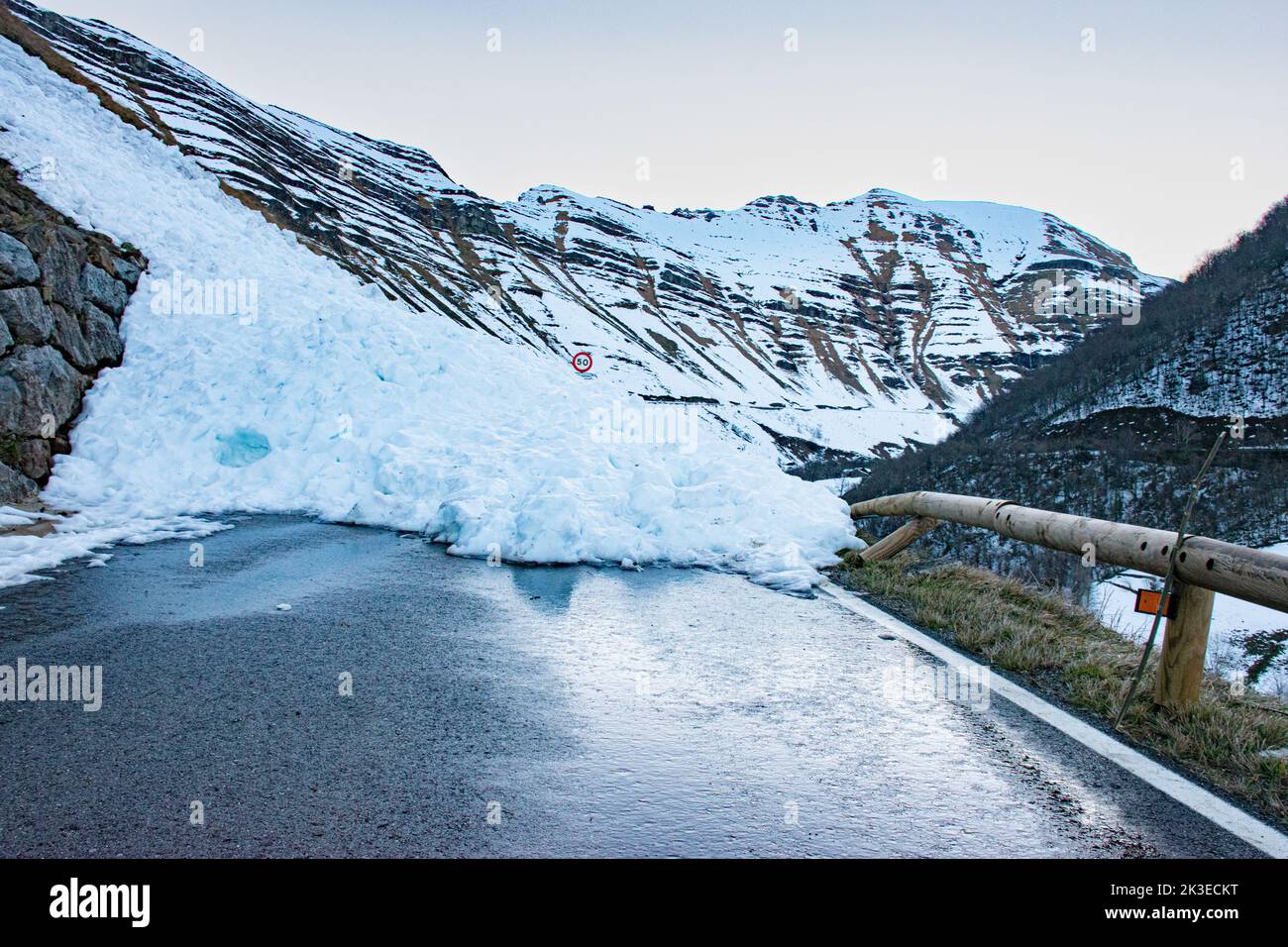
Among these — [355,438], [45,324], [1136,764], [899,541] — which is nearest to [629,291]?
[355,438]

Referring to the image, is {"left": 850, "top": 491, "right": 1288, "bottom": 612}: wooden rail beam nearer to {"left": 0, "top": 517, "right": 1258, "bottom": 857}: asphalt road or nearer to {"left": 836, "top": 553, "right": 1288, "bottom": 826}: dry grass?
{"left": 836, "top": 553, "right": 1288, "bottom": 826}: dry grass

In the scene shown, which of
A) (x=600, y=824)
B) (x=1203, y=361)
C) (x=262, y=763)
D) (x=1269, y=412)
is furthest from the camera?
(x=1203, y=361)

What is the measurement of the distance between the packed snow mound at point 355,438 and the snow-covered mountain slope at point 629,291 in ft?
129

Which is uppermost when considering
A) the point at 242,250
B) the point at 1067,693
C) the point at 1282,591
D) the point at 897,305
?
the point at 897,305

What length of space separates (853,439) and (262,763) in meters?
111

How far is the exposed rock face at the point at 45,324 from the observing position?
7.92m

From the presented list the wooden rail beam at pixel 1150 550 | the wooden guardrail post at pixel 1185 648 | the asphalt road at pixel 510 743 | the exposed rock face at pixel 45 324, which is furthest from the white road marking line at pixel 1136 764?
the exposed rock face at pixel 45 324

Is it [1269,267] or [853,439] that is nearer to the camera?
[1269,267]

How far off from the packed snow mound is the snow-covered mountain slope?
129ft

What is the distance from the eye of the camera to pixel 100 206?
1224 cm

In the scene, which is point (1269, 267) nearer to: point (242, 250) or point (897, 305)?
point (242, 250)

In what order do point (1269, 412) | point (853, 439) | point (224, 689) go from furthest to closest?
point (853, 439) → point (1269, 412) → point (224, 689)

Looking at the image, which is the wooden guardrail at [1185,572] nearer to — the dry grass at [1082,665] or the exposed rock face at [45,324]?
the dry grass at [1082,665]

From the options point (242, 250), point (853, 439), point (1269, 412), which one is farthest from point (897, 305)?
point (242, 250)
